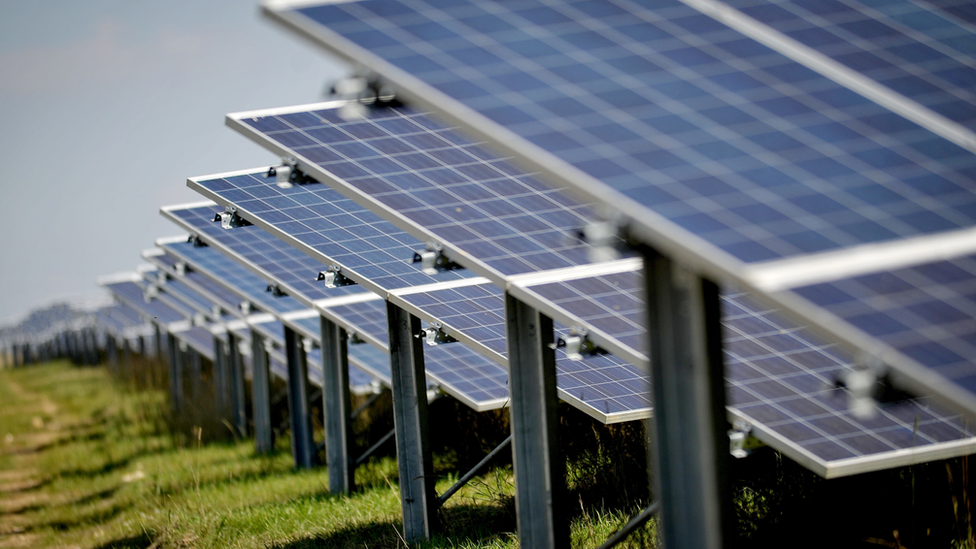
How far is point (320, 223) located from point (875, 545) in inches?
235

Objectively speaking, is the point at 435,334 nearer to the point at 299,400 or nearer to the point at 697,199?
the point at 697,199

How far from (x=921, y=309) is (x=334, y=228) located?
7.25 metres

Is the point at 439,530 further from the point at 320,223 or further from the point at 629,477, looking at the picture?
the point at 320,223

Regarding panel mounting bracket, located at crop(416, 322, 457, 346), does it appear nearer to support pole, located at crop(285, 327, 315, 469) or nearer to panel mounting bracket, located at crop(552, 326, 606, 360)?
panel mounting bracket, located at crop(552, 326, 606, 360)

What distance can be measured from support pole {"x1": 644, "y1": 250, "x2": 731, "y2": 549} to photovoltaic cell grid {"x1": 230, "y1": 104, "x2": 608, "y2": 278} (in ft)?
8.15

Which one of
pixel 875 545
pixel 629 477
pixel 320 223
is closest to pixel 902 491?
pixel 875 545

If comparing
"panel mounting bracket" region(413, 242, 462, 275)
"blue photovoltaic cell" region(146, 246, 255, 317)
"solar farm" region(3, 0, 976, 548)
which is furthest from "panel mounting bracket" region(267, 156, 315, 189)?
"blue photovoltaic cell" region(146, 246, 255, 317)

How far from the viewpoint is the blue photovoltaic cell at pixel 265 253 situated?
1288cm

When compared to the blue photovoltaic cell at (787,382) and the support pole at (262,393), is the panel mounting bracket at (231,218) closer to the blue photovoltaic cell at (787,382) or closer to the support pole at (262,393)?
the blue photovoltaic cell at (787,382)

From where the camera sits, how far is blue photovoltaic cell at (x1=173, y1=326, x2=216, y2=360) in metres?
26.2

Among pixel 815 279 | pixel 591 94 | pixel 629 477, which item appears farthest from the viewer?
pixel 629 477

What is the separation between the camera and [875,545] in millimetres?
7594

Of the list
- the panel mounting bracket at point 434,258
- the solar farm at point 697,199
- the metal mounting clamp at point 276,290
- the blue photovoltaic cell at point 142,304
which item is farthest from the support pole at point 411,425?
the blue photovoltaic cell at point 142,304

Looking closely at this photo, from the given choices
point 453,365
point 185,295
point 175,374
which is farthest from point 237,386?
point 453,365
